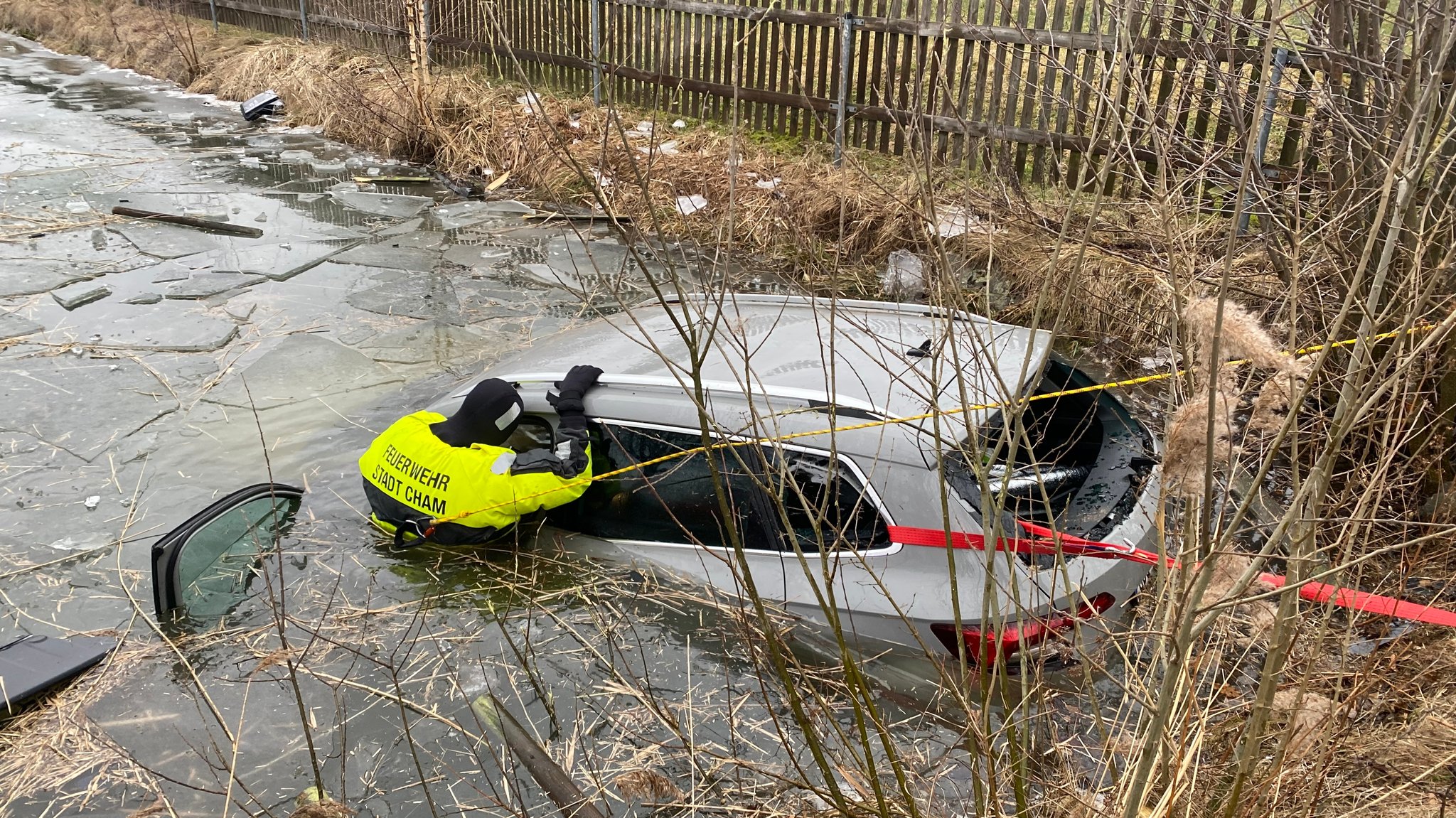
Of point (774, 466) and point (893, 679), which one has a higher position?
point (774, 466)

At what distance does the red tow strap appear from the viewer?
2914mm

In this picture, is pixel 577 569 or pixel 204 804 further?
pixel 577 569

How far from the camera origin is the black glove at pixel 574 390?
162 inches

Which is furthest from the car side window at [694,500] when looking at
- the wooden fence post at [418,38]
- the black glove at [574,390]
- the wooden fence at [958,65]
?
the wooden fence post at [418,38]

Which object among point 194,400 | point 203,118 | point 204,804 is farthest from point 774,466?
point 203,118

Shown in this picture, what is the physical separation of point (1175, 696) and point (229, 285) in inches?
333

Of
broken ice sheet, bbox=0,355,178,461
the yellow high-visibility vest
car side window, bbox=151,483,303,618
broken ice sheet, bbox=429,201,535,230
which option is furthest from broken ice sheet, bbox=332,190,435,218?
the yellow high-visibility vest

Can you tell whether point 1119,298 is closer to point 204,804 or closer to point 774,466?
point 774,466

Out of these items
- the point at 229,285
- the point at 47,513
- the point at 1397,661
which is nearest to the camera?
the point at 1397,661

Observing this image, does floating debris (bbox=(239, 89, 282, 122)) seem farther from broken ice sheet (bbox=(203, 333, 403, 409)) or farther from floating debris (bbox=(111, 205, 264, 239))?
broken ice sheet (bbox=(203, 333, 403, 409))

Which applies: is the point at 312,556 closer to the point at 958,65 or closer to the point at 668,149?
the point at 668,149

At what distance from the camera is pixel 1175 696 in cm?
217

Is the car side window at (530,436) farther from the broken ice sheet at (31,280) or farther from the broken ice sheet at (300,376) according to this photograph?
the broken ice sheet at (31,280)

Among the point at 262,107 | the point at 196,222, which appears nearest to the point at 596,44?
the point at 196,222
